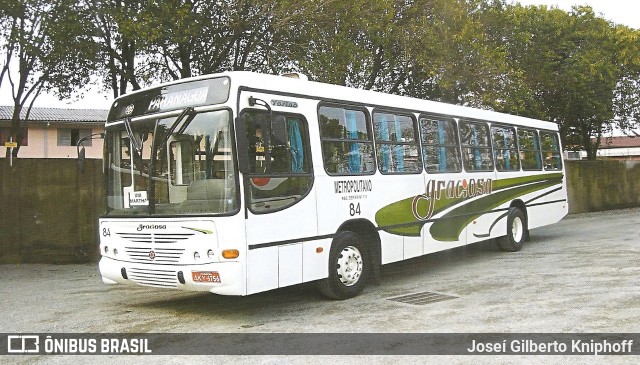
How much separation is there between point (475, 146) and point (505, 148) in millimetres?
1408

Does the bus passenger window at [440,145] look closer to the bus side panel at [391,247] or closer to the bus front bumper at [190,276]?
the bus side panel at [391,247]

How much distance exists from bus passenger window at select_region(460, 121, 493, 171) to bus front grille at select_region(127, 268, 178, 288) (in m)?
6.06

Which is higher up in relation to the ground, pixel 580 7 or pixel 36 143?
pixel 580 7

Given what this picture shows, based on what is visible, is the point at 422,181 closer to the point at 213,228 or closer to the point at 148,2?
the point at 213,228

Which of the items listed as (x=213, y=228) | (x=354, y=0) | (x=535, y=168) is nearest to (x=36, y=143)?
(x=354, y=0)

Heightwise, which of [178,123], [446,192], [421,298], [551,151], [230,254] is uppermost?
[178,123]

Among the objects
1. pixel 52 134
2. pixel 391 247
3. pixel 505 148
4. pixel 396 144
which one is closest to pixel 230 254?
pixel 391 247

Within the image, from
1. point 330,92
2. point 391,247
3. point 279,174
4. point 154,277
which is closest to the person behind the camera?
point 154,277

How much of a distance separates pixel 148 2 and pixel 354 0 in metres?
4.67

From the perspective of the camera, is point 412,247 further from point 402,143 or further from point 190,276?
point 190,276

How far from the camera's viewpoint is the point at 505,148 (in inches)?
500

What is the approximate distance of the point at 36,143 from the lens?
38594mm

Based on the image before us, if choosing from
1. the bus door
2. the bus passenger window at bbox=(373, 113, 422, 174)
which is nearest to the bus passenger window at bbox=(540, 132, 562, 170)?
→ the bus passenger window at bbox=(373, 113, 422, 174)

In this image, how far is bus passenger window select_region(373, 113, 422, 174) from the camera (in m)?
9.16
